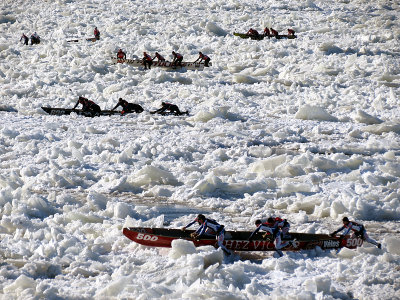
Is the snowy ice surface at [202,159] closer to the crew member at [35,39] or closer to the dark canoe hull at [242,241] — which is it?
the dark canoe hull at [242,241]

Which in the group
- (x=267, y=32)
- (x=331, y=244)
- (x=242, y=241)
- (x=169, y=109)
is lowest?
(x=169, y=109)

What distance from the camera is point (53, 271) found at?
7.85 m

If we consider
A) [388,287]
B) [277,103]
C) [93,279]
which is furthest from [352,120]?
[93,279]

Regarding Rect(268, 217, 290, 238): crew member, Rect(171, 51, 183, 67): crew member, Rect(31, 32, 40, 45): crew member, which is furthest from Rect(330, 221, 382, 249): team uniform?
Rect(31, 32, 40, 45): crew member

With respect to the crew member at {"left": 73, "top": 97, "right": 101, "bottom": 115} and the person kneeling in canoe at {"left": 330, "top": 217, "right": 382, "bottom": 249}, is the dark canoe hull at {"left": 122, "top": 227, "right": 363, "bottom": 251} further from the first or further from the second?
the crew member at {"left": 73, "top": 97, "right": 101, "bottom": 115}

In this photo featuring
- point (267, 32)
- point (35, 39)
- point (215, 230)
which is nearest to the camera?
point (215, 230)

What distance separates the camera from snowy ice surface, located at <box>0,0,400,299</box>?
772cm

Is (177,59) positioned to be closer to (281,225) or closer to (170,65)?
(170,65)

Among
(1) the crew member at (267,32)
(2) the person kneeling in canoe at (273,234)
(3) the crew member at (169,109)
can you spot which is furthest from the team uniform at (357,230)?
(1) the crew member at (267,32)

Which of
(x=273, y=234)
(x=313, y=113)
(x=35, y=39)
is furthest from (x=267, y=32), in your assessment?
(x=273, y=234)

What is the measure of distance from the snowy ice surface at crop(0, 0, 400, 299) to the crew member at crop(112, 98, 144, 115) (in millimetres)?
387

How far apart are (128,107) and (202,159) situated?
4926 mm

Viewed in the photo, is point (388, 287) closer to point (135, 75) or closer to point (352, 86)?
point (352, 86)

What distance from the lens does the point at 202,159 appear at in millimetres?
13359
